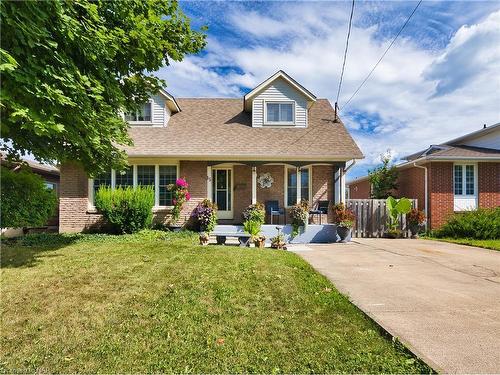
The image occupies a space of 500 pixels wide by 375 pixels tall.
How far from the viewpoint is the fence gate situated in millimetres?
13883

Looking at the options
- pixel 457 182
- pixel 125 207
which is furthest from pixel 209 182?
pixel 457 182

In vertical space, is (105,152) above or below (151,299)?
above

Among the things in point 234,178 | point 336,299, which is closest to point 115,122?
point 336,299

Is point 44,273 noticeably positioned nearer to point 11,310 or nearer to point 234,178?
point 11,310

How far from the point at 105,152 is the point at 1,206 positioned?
3.38 m

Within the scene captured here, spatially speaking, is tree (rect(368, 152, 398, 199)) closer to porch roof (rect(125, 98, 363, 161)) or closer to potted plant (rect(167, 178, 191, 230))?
porch roof (rect(125, 98, 363, 161))

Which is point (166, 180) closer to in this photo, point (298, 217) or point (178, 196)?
point (178, 196)

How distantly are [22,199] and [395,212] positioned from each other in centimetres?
1427

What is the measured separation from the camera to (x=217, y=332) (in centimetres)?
364

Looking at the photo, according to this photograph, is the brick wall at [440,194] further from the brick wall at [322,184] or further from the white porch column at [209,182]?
the white porch column at [209,182]

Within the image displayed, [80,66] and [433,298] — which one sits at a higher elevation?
[80,66]

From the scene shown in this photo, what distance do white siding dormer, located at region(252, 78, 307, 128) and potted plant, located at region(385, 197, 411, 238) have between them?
18.6 feet

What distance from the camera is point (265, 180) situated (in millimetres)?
14438

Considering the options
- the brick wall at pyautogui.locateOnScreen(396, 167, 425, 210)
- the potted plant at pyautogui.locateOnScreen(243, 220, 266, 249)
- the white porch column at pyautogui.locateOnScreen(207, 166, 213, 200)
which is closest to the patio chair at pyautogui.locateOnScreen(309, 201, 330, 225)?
the potted plant at pyautogui.locateOnScreen(243, 220, 266, 249)
